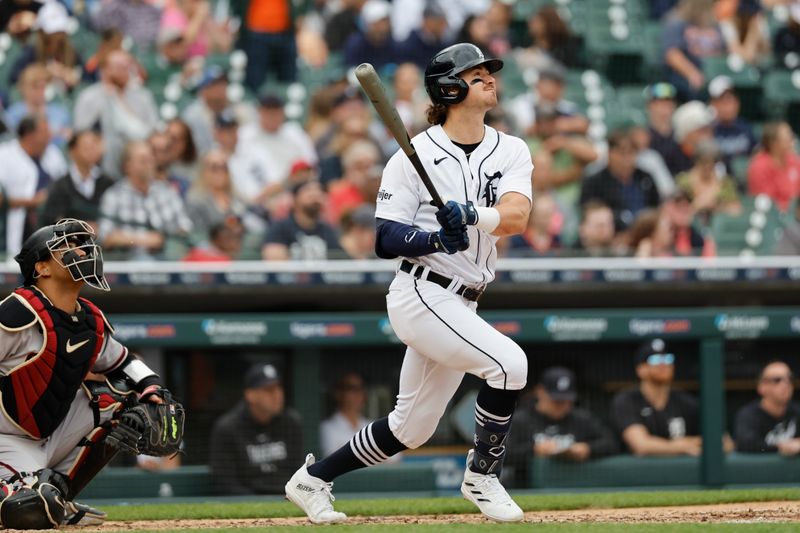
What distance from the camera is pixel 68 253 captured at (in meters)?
4.60

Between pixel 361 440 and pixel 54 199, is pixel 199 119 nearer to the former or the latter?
pixel 54 199

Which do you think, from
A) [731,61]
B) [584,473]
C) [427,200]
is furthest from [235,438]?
[731,61]

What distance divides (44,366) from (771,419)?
429cm

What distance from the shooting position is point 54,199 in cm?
802

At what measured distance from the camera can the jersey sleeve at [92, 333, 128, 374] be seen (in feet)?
15.9

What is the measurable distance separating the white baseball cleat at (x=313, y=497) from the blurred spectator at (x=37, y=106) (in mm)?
4735

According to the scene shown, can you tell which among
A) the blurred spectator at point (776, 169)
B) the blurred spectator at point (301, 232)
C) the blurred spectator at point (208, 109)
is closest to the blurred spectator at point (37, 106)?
the blurred spectator at point (208, 109)

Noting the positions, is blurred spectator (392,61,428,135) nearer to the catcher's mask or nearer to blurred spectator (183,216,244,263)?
blurred spectator (183,216,244,263)

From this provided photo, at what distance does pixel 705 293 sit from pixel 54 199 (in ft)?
13.1

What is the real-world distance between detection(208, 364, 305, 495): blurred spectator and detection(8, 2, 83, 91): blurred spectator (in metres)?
3.31

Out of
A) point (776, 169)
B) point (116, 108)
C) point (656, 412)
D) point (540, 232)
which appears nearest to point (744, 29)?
point (776, 169)

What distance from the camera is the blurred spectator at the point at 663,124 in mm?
9430

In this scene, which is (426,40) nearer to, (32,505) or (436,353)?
(436,353)

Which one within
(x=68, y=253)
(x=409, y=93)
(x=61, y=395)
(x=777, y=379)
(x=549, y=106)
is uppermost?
(x=409, y=93)
